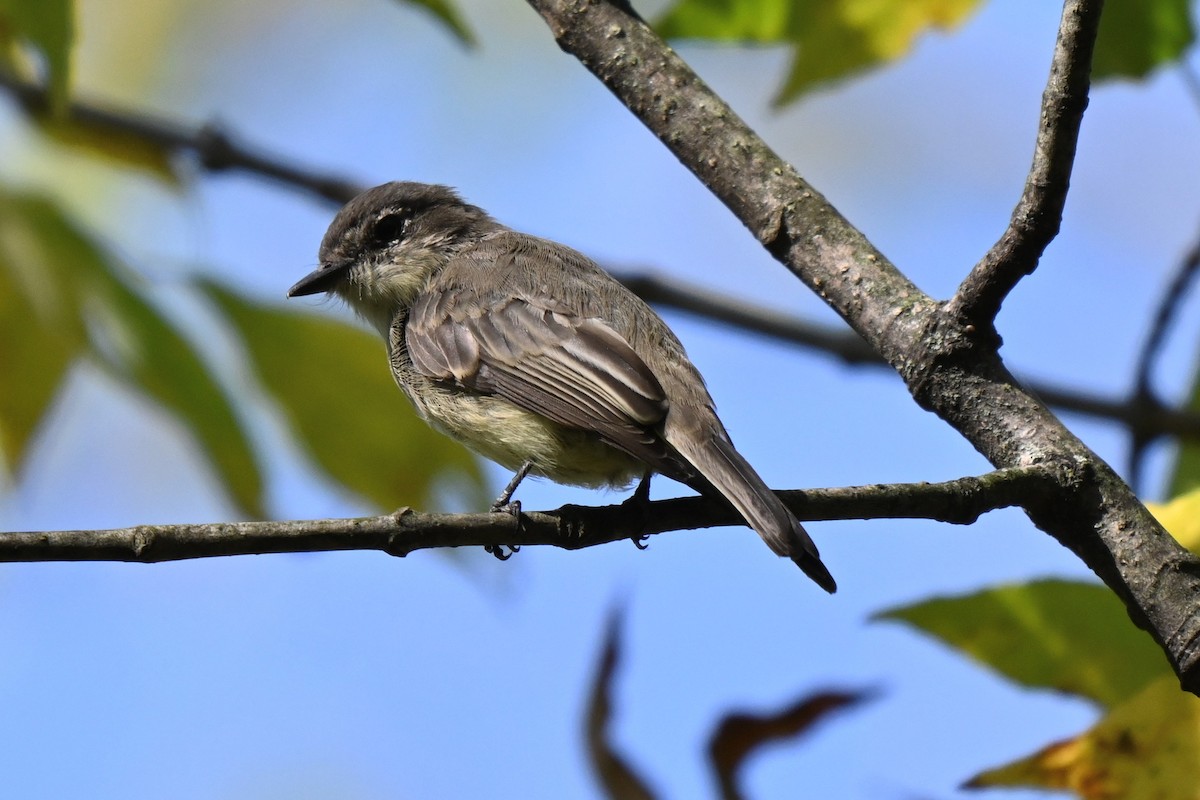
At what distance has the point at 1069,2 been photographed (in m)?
2.28

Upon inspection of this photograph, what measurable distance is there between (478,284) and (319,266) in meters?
0.99

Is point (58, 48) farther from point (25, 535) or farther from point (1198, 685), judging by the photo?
point (1198, 685)

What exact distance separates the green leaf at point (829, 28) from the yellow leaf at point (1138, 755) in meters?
1.53

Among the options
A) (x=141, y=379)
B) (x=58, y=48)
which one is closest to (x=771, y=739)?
(x=141, y=379)

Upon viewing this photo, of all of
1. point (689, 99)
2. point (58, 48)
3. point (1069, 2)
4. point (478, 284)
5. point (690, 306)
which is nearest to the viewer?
point (1069, 2)

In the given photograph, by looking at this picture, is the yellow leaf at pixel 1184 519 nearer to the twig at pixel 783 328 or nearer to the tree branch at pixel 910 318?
the tree branch at pixel 910 318

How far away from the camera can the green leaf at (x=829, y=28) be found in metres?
3.05

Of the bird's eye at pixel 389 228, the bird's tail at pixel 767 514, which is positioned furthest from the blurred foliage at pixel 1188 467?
the bird's eye at pixel 389 228

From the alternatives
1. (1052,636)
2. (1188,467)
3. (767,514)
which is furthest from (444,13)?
(1188,467)

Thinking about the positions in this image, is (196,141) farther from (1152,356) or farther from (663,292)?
(1152,356)

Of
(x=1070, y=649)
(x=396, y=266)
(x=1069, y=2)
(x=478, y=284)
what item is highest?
(x=396, y=266)

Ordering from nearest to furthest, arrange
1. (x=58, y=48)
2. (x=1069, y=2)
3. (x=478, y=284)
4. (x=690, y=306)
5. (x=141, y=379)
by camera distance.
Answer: (x=1069, y=2), (x=58, y=48), (x=141, y=379), (x=478, y=284), (x=690, y=306)

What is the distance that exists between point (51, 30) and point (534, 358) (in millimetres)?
1607

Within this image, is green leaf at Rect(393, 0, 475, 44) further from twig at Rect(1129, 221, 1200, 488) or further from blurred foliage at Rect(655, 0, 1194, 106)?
twig at Rect(1129, 221, 1200, 488)
